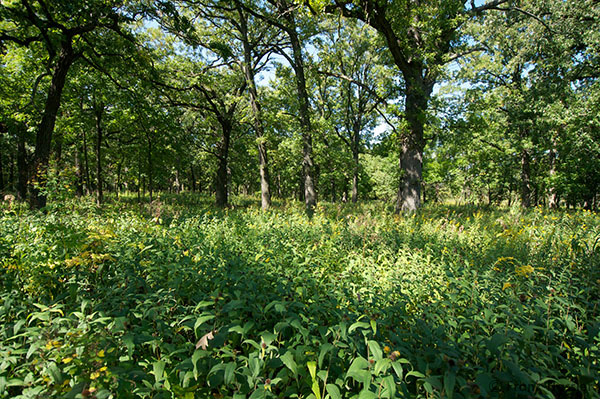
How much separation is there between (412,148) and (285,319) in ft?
30.2

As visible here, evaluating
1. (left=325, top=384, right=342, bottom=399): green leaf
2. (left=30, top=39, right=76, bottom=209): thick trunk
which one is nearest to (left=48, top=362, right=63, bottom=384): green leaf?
(left=325, top=384, right=342, bottom=399): green leaf

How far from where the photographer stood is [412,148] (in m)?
9.73

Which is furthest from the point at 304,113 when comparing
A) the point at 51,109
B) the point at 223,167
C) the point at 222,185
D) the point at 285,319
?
the point at 285,319

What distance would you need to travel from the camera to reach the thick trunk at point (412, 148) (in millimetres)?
9383

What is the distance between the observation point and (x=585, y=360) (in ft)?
6.22

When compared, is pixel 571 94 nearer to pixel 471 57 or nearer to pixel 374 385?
pixel 471 57

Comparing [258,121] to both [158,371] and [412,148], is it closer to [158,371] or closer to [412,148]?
[412,148]

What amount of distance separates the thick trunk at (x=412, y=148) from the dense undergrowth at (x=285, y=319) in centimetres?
404

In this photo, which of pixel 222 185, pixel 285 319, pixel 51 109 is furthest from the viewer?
pixel 222 185

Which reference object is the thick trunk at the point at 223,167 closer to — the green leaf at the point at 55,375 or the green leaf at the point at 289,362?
the green leaf at the point at 55,375

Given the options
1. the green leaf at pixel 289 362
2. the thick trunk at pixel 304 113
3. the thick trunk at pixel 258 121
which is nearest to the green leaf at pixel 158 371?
the green leaf at pixel 289 362

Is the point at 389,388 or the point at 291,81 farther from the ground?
the point at 291,81

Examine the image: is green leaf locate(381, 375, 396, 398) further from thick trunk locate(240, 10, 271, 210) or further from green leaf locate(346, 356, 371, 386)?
thick trunk locate(240, 10, 271, 210)

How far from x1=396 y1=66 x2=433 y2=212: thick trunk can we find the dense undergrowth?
13.3 feet
